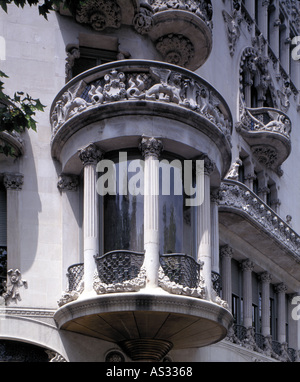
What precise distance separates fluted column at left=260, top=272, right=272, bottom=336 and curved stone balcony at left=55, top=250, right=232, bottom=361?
8844 mm

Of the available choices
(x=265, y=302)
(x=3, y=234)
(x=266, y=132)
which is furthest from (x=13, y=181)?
(x=266, y=132)

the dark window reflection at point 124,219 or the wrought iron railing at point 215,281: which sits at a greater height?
the dark window reflection at point 124,219

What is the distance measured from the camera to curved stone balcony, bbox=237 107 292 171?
109 feet

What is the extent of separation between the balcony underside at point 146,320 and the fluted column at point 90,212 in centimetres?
Answer: 68

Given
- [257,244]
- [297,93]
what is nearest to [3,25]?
[257,244]

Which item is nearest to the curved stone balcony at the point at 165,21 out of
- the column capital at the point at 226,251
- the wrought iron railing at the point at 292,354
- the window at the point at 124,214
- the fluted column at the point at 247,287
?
the window at the point at 124,214

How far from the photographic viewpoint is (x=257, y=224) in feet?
99.0

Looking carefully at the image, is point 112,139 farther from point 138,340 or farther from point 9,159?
point 138,340

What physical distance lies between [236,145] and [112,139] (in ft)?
33.6

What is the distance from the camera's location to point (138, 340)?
22.8 metres

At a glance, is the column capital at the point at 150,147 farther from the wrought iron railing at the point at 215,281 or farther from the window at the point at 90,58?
the window at the point at 90,58

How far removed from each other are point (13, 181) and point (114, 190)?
2629 mm

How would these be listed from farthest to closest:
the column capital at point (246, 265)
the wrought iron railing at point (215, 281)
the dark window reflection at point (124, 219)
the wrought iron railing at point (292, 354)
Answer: the wrought iron railing at point (292, 354), the column capital at point (246, 265), the wrought iron railing at point (215, 281), the dark window reflection at point (124, 219)

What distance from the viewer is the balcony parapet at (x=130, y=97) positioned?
74.9ft
